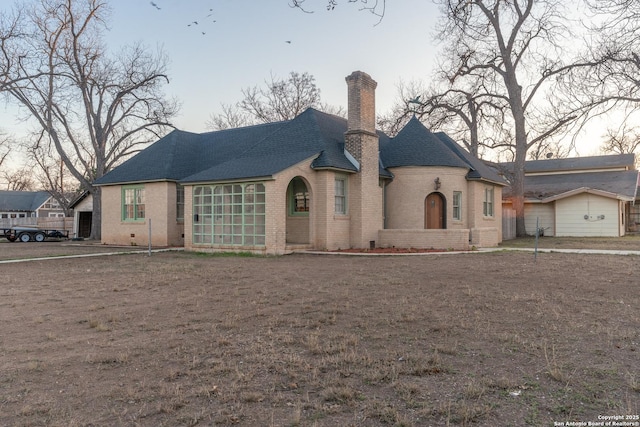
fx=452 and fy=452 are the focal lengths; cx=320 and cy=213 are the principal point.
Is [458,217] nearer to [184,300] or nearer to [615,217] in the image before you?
[615,217]

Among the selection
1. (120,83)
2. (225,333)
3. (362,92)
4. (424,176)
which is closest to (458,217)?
(424,176)

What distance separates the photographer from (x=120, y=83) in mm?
29141

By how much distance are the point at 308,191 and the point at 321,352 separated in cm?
1297

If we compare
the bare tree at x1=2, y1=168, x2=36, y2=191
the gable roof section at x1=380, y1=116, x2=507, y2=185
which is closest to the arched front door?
the gable roof section at x1=380, y1=116, x2=507, y2=185

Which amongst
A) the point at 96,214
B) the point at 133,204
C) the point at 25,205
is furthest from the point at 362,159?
the point at 25,205

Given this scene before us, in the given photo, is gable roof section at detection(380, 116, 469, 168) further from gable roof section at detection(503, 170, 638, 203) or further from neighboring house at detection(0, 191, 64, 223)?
neighboring house at detection(0, 191, 64, 223)

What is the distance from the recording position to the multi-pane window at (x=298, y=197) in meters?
18.2

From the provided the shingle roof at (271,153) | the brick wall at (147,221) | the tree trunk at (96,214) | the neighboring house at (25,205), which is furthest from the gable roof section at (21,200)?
the shingle roof at (271,153)

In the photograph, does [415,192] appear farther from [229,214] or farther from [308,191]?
[229,214]

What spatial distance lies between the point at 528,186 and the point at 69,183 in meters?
50.7

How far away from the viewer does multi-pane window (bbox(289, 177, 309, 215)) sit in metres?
18.2

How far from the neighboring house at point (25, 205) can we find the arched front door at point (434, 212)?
208 feet

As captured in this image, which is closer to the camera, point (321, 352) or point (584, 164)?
point (321, 352)

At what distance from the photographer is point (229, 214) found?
1714 cm
